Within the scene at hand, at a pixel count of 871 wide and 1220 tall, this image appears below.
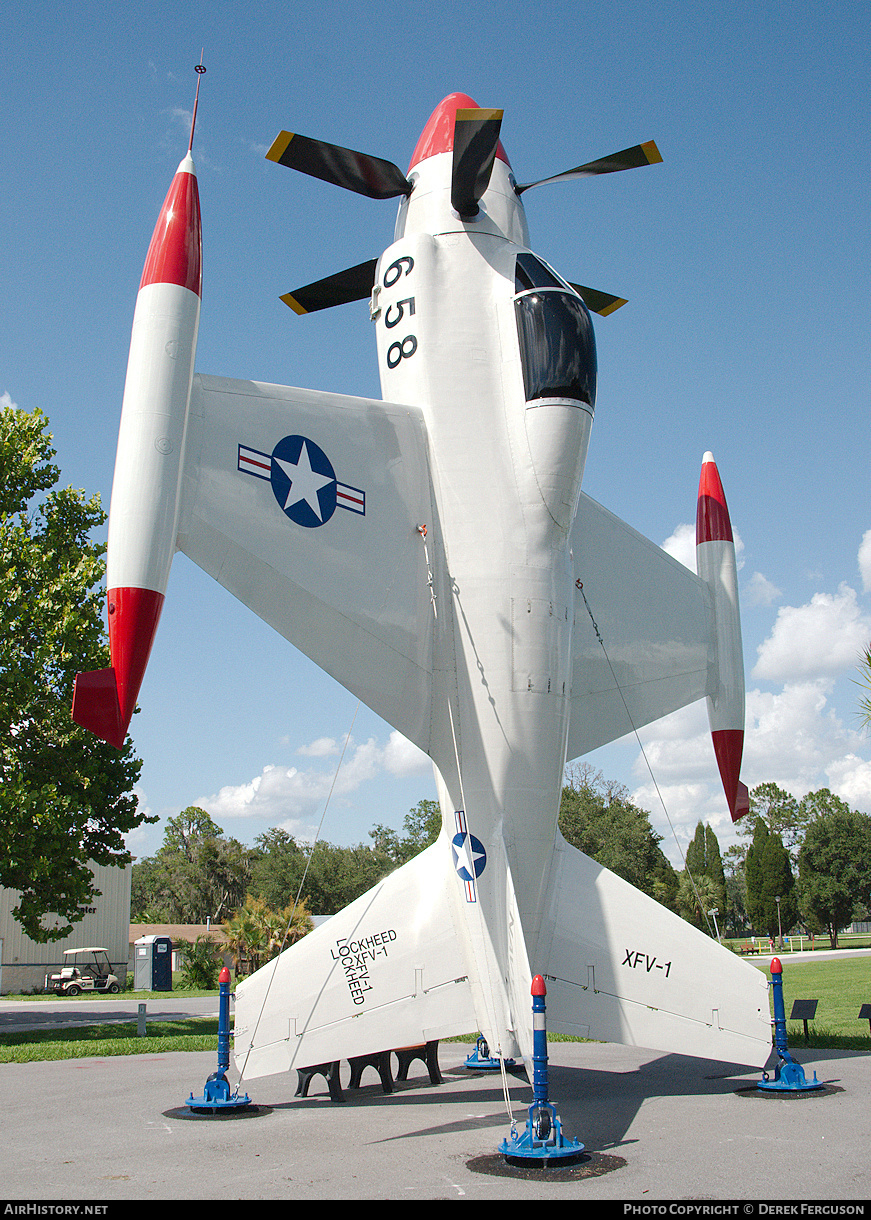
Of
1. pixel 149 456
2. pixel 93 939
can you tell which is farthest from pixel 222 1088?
pixel 93 939

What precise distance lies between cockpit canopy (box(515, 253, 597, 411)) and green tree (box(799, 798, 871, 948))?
218 feet

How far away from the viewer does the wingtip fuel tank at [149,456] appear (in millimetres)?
7477

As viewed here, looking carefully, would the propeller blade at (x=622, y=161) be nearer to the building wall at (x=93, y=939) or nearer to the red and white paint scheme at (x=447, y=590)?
the red and white paint scheme at (x=447, y=590)

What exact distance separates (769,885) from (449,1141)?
64.4 m

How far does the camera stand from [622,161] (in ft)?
37.6

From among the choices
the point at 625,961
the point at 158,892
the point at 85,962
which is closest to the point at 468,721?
the point at 625,961

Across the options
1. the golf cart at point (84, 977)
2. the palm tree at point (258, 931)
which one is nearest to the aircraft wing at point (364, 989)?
the palm tree at point (258, 931)

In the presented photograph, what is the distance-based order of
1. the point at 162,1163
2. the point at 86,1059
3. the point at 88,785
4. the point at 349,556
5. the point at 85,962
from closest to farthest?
the point at 162,1163 < the point at 349,556 < the point at 86,1059 < the point at 88,785 < the point at 85,962

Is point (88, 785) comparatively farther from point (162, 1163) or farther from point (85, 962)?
point (85, 962)

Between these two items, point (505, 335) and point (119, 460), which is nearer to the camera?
point (119, 460)

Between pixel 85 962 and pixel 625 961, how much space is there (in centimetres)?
3480

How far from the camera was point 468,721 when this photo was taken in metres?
9.59

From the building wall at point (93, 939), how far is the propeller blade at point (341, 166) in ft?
106

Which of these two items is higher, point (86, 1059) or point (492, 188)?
point (492, 188)
